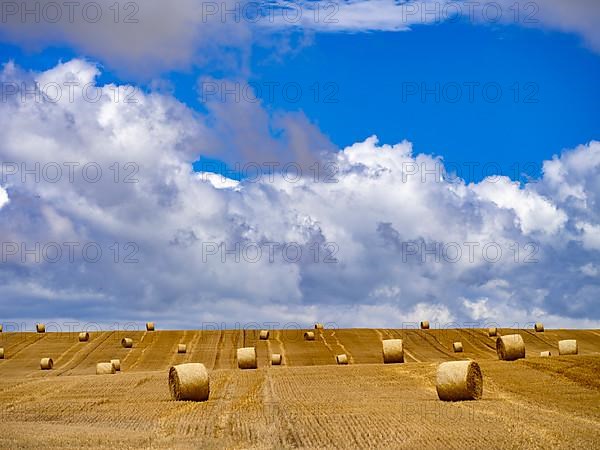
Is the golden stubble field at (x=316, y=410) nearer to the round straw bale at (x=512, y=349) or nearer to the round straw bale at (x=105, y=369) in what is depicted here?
the round straw bale at (x=512, y=349)

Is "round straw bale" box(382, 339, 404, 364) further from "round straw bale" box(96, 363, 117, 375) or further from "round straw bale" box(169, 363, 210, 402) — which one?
"round straw bale" box(169, 363, 210, 402)

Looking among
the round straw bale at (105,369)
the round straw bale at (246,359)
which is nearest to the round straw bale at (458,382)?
the round straw bale at (246,359)

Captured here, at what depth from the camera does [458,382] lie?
25.1 metres

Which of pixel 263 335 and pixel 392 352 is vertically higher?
pixel 263 335

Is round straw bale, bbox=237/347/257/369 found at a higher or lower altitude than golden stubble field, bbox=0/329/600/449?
higher

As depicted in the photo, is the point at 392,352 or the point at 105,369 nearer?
the point at 392,352

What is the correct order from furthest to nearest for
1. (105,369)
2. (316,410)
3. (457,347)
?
(457,347)
(105,369)
(316,410)

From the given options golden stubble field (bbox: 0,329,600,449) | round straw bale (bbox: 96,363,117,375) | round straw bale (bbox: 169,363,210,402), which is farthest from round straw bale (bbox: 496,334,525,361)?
round straw bale (bbox: 96,363,117,375)

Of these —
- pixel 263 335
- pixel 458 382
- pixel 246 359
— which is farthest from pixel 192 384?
pixel 263 335

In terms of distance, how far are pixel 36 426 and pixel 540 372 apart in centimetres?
1783

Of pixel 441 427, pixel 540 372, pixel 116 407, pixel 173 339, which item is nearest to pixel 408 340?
pixel 173 339

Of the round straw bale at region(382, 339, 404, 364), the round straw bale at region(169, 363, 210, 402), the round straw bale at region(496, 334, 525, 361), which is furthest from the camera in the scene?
the round straw bale at region(382, 339, 404, 364)

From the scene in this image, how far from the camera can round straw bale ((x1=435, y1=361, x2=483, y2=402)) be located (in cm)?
2506

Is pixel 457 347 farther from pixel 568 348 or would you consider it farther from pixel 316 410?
pixel 316 410
